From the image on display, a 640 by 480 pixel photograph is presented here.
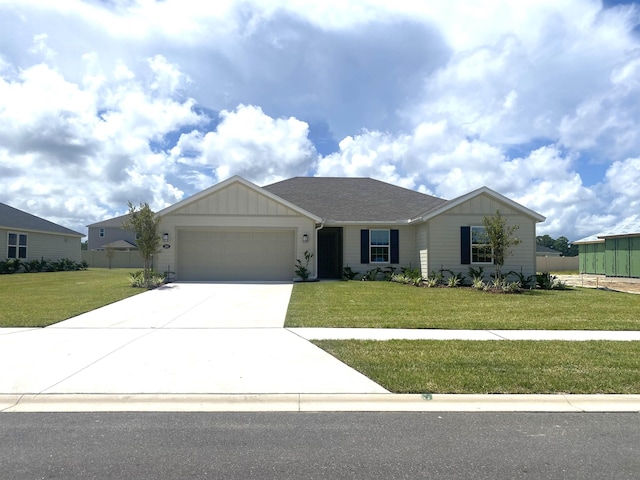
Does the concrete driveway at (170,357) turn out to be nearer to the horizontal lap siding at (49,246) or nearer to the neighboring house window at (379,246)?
the neighboring house window at (379,246)

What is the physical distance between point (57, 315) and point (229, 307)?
3975mm

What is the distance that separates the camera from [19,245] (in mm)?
29453

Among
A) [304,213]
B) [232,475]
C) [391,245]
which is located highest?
[304,213]

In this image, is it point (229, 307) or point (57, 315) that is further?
Result: point (229, 307)

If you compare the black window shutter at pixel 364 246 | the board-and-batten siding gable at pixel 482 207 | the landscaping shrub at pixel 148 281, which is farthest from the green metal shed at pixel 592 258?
the landscaping shrub at pixel 148 281

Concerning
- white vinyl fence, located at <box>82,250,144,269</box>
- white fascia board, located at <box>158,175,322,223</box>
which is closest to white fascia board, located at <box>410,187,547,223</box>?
white fascia board, located at <box>158,175,322,223</box>

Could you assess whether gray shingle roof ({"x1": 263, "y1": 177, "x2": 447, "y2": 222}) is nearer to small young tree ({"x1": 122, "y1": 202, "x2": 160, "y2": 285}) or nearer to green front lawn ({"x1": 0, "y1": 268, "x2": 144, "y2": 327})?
small young tree ({"x1": 122, "y1": 202, "x2": 160, "y2": 285})

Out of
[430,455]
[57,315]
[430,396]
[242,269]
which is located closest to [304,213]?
[242,269]

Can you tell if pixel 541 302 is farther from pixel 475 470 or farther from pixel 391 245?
pixel 475 470

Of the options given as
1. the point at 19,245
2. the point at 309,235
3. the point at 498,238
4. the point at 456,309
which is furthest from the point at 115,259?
the point at 456,309

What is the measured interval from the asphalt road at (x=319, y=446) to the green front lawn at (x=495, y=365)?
65 centimetres

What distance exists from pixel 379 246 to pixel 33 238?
24848 mm

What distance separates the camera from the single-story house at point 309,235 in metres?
18.7

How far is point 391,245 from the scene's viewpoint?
67.7ft
